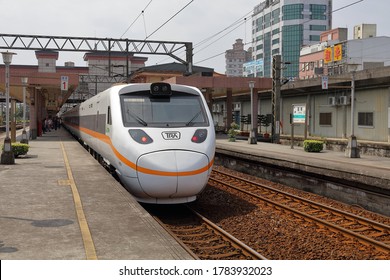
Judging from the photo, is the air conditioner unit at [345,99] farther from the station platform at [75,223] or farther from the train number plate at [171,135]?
the train number plate at [171,135]

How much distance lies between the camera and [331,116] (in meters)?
35.0

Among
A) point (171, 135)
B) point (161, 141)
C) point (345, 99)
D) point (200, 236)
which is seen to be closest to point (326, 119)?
point (345, 99)

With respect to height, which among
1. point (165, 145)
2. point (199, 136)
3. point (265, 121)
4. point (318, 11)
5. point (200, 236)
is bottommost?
point (200, 236)

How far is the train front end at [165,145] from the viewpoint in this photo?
9.52 meters

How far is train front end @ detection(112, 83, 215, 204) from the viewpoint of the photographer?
9523 mm

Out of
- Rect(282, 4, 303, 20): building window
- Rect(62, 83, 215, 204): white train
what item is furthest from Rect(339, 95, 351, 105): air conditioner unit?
Rect(282, 4, 303, 20): building window

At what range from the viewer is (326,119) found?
35781 millimetres

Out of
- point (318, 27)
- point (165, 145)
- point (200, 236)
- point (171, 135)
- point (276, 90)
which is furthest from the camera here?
point (318, 27)

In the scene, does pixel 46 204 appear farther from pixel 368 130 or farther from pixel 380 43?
pixel 380 43

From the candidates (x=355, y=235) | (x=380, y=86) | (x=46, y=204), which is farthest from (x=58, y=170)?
(x=380, y=86)

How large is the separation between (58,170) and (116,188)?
4458mm

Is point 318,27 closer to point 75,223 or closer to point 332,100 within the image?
point 332,100

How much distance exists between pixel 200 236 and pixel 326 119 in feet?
94.6

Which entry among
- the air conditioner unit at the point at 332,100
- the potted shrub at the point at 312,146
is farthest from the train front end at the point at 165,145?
the air conditioner unit at the point at 332,100
